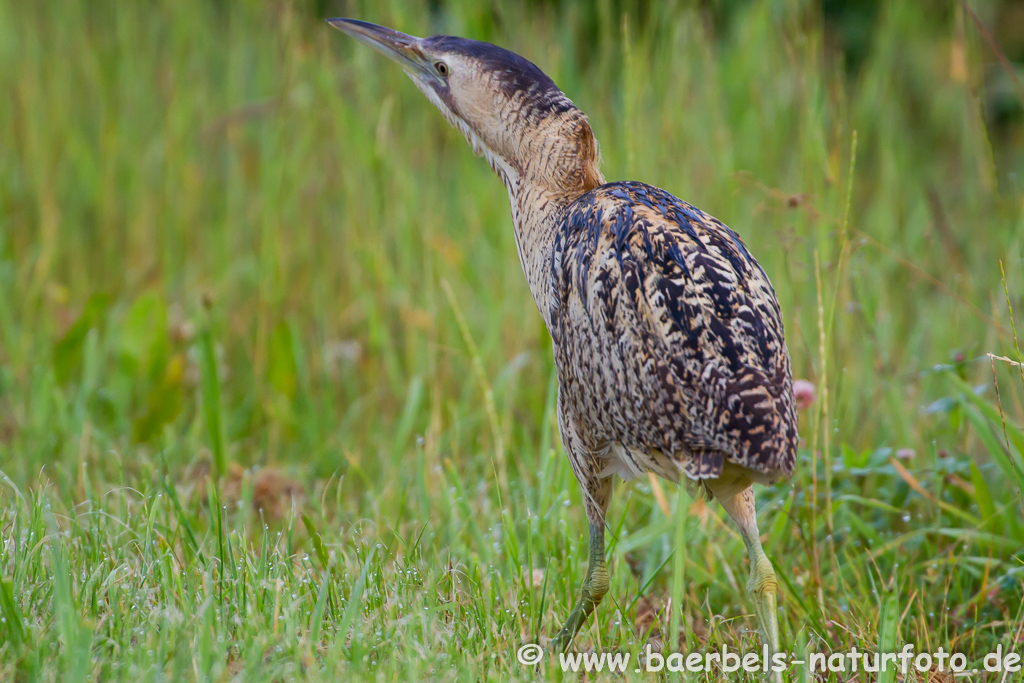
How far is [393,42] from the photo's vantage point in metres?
3.07

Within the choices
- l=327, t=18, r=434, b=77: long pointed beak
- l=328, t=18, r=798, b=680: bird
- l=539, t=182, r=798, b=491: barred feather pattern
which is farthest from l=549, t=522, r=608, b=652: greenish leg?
l=327, t=18, r=434, b=77: long pointed beak

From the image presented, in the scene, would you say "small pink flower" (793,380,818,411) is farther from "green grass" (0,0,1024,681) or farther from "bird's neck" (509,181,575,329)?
"bird's neck" (509,181,575,329)

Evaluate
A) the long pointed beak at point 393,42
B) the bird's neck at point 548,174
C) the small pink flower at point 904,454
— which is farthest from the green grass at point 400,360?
the long pointed beak at point 393,42

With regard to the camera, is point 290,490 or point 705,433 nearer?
point 705,433

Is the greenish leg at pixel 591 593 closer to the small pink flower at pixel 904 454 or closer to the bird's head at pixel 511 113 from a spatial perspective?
the bird's head at pixel 511 113

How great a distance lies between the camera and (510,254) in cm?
454

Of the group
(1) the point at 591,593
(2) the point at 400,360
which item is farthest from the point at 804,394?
(2) the point at 400,360

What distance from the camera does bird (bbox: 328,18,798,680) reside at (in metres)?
2.21

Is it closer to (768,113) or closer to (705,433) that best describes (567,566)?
(705,433)

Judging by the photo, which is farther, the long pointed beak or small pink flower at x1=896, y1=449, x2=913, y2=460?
small pink flower at x1=896, y1=449, x2=913, y2=460

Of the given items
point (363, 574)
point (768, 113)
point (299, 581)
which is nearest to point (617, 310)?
point (363, 574)

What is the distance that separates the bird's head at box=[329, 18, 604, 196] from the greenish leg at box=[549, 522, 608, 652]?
902mm

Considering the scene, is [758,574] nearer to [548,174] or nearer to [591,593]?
[591,593]

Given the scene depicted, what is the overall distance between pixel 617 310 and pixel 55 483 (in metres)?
A: 2.15
